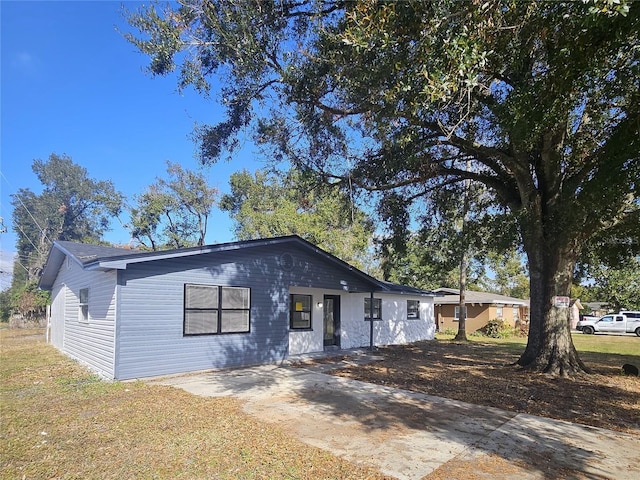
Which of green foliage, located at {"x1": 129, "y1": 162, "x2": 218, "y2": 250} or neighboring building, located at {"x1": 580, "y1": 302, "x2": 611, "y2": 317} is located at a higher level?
green foliage, located at {"x1": 129, "y1": 162, "x2": 218, "y2": 250}

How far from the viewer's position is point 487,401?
786 cm

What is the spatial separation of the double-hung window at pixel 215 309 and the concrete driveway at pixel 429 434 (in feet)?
6.42

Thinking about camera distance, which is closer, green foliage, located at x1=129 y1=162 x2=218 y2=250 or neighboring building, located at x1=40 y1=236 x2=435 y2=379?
neighboring building, located at x1=40 y1=236 x2=435 y2=379

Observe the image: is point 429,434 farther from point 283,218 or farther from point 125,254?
point 283,218

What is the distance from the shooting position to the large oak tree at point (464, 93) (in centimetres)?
586

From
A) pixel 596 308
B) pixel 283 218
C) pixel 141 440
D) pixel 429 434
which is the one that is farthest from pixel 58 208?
pixel 596 308

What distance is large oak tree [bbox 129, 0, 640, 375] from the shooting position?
586 cm

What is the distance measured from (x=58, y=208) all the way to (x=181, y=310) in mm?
49356

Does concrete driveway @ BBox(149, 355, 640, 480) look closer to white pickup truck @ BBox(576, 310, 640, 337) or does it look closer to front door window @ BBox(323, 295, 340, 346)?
front door window @ BBox(323, 295, 340, 346)

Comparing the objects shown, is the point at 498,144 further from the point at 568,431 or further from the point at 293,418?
the point at 293,418

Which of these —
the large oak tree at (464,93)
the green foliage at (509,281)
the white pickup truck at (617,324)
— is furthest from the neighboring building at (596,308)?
the large oak tree at (464,93)

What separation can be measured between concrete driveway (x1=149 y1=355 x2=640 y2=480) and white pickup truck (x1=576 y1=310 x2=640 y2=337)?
32187 mm

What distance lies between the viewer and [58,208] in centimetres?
5025

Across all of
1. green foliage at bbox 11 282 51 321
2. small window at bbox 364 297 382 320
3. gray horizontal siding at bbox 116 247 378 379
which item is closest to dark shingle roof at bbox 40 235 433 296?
gray horizontal siding at bbox 116 247 378 379
